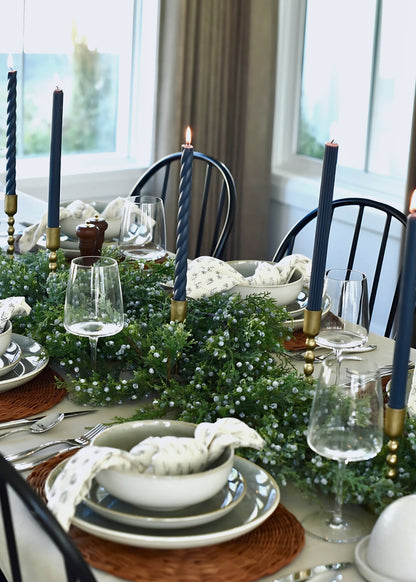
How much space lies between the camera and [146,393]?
50.9 inches

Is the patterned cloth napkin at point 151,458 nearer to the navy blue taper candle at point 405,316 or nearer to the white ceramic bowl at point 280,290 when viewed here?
the navy blue taper candle at point 405,316

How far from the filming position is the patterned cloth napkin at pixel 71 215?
1952 millimetres

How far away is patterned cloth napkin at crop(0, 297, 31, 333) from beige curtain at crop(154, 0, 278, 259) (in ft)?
6.81

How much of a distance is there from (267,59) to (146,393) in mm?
2473

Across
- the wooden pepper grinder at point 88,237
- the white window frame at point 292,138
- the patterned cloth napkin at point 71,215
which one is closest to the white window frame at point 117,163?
the white window frame at point 292,138

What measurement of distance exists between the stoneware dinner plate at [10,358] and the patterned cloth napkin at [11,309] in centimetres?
4

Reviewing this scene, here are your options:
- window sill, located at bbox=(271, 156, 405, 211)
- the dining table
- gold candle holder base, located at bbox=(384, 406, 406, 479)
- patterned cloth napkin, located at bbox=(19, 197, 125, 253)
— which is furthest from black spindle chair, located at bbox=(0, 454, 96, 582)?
window sill, located at bbox=(271, 156, 405, 211)

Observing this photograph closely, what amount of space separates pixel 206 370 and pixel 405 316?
353 mm

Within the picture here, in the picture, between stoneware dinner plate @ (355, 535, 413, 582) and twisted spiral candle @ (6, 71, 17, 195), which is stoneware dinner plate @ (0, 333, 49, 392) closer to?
twisted spiral candle @ (6, 71, 17, 195)

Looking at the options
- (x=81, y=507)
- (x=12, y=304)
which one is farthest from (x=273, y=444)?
(x=12, y=304)

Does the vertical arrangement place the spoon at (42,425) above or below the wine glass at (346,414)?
below

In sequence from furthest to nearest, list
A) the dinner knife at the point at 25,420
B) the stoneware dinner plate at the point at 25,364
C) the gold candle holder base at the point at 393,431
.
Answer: the stoneware dinner plate at the point at 25,364
the dinner knife at the point at 25,420
the gold candle holder base at the point at 393,431

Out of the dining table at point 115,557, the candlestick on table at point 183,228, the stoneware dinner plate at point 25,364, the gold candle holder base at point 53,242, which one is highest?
the candlestick on table at point 183,228

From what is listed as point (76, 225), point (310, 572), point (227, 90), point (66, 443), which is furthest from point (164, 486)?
point (227, 90)
